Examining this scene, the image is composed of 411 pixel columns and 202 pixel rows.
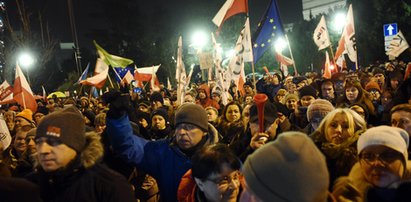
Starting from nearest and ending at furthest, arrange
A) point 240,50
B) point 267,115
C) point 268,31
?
point 267,115 → point 240,50 → point 268,31

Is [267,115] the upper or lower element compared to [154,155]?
upper

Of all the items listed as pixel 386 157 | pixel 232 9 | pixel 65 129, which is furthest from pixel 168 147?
pixel 232 9

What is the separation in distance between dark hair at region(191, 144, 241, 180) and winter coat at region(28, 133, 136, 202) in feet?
1.59

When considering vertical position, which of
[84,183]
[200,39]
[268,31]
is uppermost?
[200,39]

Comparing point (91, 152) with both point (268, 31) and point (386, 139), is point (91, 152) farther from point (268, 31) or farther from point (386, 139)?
point (268, 31)

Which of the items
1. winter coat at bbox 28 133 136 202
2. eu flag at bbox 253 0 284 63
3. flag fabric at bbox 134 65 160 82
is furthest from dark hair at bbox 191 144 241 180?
flag fabric at bbox 134 65 160 82

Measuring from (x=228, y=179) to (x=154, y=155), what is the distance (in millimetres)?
1190

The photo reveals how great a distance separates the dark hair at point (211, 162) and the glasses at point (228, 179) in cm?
4

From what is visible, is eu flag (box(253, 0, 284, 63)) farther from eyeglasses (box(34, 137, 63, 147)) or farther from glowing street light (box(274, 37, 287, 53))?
Result: eyeglasses (box(34, 137, 63, 147))

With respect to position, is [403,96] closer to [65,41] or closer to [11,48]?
[11,48]

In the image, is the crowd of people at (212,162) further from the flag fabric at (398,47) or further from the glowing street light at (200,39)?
the glowing street light at (200,39)

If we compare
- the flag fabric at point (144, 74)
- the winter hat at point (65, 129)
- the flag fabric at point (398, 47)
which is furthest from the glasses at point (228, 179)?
the flag fabric at point (144, 74)

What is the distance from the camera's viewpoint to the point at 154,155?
399 centimetres

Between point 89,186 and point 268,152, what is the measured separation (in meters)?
1.47
